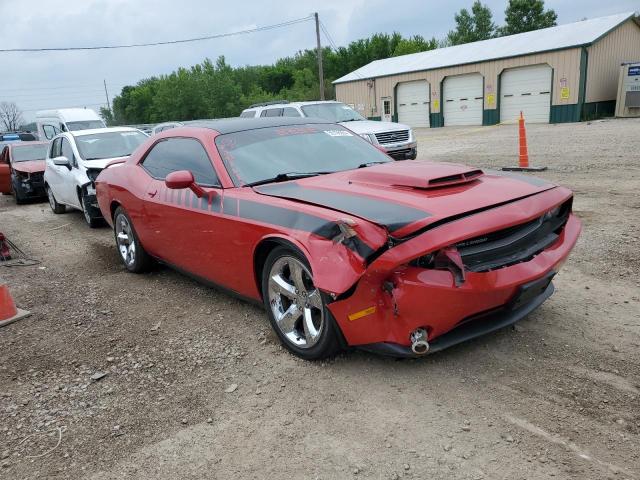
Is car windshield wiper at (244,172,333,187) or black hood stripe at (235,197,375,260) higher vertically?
car windshield wiper at (244,172,333,187)

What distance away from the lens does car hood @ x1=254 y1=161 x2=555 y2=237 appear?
301 cm

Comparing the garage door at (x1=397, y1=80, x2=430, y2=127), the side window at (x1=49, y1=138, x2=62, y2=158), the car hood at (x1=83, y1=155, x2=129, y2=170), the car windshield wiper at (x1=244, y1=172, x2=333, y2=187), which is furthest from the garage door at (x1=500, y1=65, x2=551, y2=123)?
the car windshield wiper at (x1=244, y1=172, x2=333, y2=187)

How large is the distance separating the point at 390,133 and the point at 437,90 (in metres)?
21.5

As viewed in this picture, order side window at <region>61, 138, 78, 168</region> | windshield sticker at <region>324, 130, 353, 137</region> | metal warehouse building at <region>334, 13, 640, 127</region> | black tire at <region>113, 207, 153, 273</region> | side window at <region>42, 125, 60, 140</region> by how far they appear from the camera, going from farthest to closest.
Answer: metal warehouse building at <region>334, 13, 640, 127</region>
side window at <region>42, 125, 60, 140</region>
side window at <region>61, 138, 78, 168</region>
black tire at <region>113, 207, 153, 273</region>
windshield sticker at <region>324, 130, 353, 137</region>

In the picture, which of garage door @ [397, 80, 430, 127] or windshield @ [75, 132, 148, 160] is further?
garage door @ [397, 80, 430, 127]

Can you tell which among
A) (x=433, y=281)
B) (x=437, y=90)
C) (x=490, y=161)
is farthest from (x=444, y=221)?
(x=437, y=90)

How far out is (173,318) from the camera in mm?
4594

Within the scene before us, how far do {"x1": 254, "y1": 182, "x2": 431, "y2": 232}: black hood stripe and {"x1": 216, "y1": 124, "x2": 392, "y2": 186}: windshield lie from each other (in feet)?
1.13

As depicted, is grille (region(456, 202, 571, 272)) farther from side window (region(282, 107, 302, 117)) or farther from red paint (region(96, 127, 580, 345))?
side window (region(282, 107, 302, 117))

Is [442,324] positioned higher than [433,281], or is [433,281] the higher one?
[433,281]

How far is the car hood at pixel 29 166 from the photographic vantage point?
12.4 meters

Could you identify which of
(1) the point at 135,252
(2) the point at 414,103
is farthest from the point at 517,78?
(1) the point at 135,252

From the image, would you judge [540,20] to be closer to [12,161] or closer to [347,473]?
[12,161]

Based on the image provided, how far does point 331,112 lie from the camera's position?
14.0 meters
